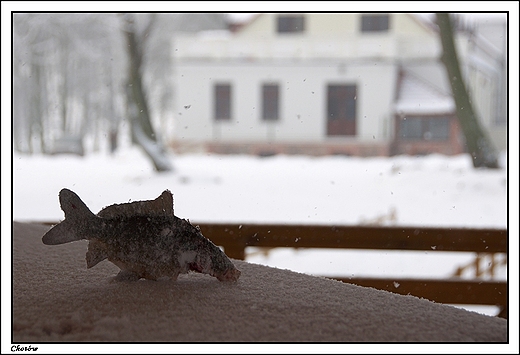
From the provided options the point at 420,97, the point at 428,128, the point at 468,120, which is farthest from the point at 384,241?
the point at 420,97

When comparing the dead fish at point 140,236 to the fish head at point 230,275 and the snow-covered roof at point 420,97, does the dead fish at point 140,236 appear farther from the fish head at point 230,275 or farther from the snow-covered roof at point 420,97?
the snow-covered roof at point 420,97

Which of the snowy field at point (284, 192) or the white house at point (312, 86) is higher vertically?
the white house at point (312, 86)

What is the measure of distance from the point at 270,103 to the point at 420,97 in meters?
3.40

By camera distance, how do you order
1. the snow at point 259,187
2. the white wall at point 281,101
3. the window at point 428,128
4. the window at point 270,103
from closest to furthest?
1. the snow at point 259,187
2. the white wall at point 281,101
3. the window at point 270,103
4. the window at point 428,128

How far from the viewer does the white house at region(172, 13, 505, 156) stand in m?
2.24

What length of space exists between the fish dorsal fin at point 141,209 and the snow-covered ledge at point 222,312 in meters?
0.14

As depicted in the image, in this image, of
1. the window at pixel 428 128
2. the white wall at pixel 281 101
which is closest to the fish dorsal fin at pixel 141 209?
the white wall at pixel 281 101

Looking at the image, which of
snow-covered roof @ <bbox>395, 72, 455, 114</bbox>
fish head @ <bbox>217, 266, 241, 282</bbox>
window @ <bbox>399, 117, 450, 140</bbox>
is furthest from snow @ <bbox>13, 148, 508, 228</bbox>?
snow-covered roof @ <bbox>395, 72, 455, 114</bbox>

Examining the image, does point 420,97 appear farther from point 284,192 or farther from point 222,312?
point 222,312

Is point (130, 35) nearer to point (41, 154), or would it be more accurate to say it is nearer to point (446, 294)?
point (41, 154)

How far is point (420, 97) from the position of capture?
5855mm

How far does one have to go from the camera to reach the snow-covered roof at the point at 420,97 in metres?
5.50

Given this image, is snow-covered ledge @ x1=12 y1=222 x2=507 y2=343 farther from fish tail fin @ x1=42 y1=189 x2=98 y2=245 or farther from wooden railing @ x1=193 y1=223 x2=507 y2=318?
wooden railing @ x1=193 y1=223 x2=507 y2=318

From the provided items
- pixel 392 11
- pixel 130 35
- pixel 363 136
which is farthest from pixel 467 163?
pixel 392 11
